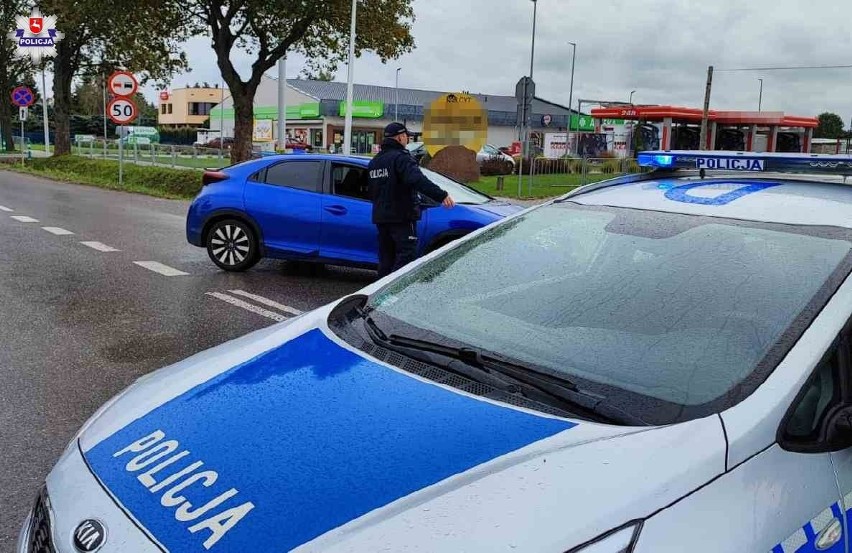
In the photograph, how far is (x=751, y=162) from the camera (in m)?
3.12

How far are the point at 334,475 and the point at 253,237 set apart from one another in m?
7.91

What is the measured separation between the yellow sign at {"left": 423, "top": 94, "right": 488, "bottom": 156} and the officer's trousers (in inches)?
274

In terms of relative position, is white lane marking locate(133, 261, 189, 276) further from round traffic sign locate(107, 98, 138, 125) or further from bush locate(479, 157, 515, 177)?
bush locate(479, 157, 515, 177)

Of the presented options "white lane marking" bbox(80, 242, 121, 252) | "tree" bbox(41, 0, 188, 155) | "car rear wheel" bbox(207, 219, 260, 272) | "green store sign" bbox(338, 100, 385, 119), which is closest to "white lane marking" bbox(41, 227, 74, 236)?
"white lane marking" bbox(80, 242, 121, 252)

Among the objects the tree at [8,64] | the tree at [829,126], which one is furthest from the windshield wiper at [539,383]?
the tree at [829,126]

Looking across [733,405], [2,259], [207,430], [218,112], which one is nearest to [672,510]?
[733,405]

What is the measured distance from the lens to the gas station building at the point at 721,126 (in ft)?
127

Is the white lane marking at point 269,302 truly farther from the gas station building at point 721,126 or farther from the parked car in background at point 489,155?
the gas station building at point 721,126

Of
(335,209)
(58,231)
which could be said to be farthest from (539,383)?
(58,231)

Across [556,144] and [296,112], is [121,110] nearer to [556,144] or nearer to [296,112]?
[556,144]

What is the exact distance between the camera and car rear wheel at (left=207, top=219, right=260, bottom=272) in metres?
9.38

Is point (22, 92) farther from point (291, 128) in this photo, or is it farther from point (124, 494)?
point (291, 128)

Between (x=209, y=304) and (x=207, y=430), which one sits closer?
(x=207, y=430)

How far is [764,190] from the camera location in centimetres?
285
